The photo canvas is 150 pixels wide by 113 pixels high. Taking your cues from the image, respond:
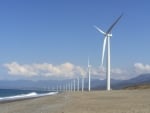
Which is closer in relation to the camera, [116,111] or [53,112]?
[116,111]

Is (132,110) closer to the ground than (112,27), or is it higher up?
closer to the ground

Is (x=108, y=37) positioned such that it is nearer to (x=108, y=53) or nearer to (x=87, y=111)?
(x=108, y=53)

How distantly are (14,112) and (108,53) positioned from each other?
1397 inches

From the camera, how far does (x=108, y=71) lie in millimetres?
79188

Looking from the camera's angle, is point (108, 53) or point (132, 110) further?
point (108, 53)

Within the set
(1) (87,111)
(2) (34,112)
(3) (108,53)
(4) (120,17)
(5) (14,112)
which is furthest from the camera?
(3) (108,53)

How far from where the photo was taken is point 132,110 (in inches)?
1394

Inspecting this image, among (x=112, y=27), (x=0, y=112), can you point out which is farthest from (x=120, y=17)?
(x=0, y=112)

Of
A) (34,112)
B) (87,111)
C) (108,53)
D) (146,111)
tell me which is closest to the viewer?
(146,111)

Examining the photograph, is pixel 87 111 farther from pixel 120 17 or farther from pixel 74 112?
pixel 120 17

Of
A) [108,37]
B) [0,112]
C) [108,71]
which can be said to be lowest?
[0,112]

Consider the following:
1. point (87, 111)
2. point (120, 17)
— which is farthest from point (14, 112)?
point (120, 17)

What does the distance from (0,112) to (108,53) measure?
113ft

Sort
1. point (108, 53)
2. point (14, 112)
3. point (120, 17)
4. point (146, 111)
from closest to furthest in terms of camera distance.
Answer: point (146, 111), point (14, 112), point (120, 17), point (108, 53)
